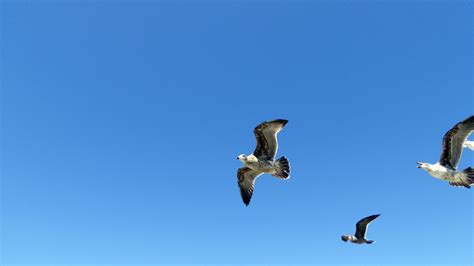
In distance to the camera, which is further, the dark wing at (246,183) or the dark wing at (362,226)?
the dark wing at (362,226)

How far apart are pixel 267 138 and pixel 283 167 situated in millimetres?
1348

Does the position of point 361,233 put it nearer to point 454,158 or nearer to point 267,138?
point 454,158

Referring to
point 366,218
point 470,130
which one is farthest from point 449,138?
point 366,218

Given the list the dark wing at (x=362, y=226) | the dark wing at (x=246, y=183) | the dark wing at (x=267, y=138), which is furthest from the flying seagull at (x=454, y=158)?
the dark wing at (x=246, y=183)

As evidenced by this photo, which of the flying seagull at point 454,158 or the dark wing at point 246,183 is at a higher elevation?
the dark wing at point 246,183

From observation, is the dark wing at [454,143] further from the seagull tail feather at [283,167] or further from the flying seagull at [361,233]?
the flying seagull at [361,233]

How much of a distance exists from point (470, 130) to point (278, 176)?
7.40m

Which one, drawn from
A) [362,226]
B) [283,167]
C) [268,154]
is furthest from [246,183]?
[362,226]

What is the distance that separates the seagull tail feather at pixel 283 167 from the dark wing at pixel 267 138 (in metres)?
0.32

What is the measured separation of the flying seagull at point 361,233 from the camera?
2683 centimetres

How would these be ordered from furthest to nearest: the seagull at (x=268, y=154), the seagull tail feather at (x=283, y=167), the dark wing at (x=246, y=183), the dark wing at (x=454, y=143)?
the dark wing at (x=246, y=183) → the seagull tail feather at (x=283, y=167) → the seagull at (x=268, y=154) → the dark wing at (x=454, y=143)

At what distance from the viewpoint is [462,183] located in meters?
19.4

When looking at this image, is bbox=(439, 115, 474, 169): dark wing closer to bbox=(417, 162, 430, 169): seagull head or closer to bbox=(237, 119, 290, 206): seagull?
bbox=(417, 162, 430, 169): seagull head

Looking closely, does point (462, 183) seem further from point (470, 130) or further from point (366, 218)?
point (366, 218)
